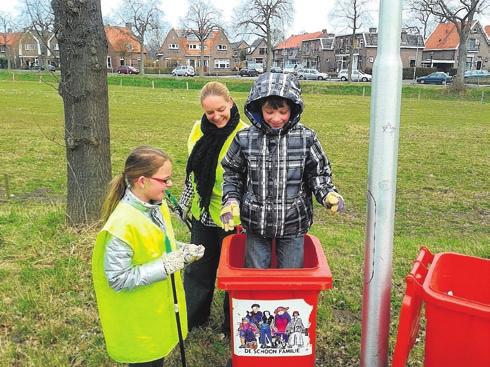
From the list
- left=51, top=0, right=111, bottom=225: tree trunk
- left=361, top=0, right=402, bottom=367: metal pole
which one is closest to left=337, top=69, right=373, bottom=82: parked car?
left=51, top=0, right=111, bottom=225: tree trunk

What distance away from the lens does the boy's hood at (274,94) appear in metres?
2.46

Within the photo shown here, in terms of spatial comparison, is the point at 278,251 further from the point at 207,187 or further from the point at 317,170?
the point at 207,187

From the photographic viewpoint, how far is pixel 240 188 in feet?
8.75

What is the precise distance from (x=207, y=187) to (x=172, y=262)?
859 millimetres

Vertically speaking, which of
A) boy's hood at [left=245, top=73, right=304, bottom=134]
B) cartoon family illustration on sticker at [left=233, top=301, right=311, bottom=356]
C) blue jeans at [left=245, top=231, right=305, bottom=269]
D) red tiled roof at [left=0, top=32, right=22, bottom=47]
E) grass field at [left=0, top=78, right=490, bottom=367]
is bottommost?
grass field at [left=0, top=78, right=490, bottom=367]

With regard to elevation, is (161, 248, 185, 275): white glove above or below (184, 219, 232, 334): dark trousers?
above

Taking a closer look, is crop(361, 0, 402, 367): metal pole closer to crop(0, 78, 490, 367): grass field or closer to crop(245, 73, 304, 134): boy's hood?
crop(245, 73, 304, 134): boy's hood

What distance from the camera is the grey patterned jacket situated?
8.29ft

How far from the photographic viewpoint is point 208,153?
3006 mm

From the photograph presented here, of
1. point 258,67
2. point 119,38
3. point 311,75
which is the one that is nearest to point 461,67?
point 311,75

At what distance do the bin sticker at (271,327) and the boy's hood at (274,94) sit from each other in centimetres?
88

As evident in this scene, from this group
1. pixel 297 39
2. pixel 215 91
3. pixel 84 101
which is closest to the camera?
pixel 215 91

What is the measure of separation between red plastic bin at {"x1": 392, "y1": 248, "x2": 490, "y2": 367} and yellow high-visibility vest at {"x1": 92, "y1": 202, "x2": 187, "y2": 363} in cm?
112

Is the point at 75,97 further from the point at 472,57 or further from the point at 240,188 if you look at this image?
the point at 472,57
